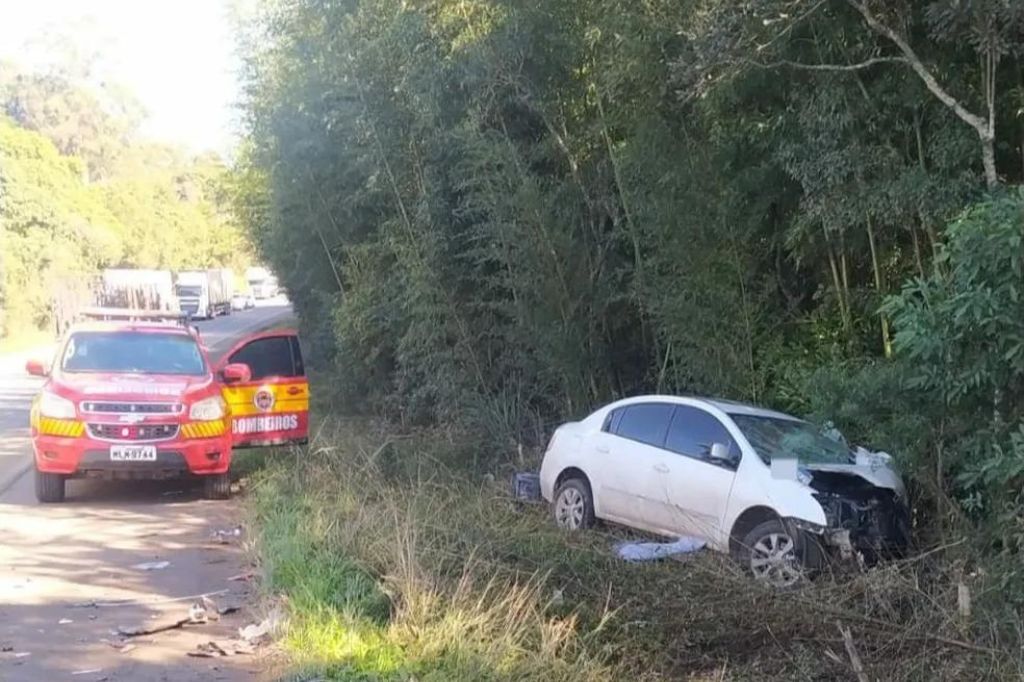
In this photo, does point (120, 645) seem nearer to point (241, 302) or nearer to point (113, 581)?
point (113, 581)

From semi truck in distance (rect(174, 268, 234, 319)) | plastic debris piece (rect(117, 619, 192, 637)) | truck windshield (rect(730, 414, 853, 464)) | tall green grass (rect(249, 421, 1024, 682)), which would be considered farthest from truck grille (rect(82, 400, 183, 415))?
semi truck in distance (rect(174, 268, 234, 319))

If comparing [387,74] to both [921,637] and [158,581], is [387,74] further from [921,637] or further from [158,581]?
[921,637]

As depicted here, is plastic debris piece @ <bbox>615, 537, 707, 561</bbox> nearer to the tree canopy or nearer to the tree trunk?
the tree trunk

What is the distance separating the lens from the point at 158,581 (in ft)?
26.7

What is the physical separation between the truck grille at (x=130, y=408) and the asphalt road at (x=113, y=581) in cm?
95

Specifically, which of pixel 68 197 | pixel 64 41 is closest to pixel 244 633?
pixel 68 197

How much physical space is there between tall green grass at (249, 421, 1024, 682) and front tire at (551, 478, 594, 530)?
1.77 metres

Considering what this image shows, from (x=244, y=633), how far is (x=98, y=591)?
1615 millimetres

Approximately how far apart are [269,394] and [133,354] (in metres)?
1.49

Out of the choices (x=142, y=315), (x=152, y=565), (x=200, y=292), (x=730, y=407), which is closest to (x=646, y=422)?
(x=730, y=407)

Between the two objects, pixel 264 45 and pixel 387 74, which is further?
pixel 264 45

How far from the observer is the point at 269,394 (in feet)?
40.4

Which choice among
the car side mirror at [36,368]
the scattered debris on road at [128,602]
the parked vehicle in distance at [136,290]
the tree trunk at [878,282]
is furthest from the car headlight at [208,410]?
the parked vehicle in distance at [136,290]

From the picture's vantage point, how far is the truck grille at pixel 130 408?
10789 mm
